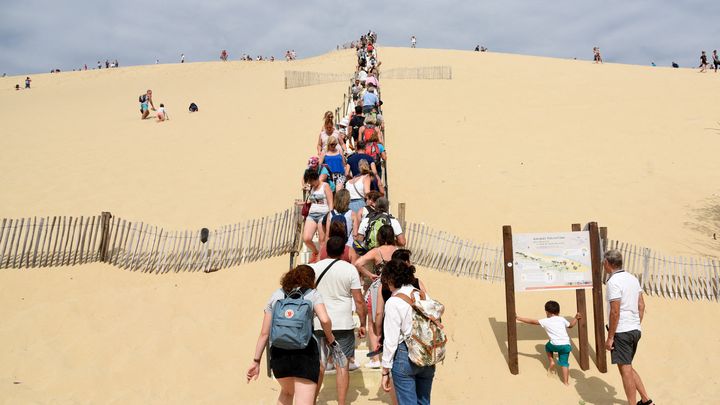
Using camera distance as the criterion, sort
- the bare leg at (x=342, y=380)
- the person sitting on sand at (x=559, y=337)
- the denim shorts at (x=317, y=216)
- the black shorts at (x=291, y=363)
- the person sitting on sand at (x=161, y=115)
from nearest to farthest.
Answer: the black shorts at (x=291, y=363), the bare leg at (x=342, y=380), the person sitting on sand at (x=559, y=337), the denim shorts at (x=317, y=216), the person sitting on sand at (x=161, y=115)

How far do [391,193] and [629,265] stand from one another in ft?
20.6

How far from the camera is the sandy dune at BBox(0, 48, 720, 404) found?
6.80 metres

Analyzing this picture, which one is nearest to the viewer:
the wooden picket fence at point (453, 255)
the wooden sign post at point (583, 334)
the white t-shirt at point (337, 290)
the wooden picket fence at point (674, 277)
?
the white t-shirt at point (337, 290)

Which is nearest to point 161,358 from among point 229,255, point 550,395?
point 229,255

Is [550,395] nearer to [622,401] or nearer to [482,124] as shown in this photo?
[622,401]

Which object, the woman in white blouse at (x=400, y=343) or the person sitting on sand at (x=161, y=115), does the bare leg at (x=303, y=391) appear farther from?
the person sitting on sand at (x=161, y=115)

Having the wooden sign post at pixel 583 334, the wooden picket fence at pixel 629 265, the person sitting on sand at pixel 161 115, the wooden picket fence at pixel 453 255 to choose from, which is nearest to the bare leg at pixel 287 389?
the wooden sign post at pixel 583 334

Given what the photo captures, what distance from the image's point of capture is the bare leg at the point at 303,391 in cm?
406

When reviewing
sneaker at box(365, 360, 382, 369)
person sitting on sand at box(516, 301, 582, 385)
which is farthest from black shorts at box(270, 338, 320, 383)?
person sitting on sand at box(516, 301, 582, 385)

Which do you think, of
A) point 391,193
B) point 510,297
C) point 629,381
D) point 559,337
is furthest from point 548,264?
point 391,193

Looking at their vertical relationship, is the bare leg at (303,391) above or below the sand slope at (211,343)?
above

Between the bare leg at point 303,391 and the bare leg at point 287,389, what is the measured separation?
0.23 ft

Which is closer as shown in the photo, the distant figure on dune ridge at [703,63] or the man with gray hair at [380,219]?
the man with gray hair at [380,219]

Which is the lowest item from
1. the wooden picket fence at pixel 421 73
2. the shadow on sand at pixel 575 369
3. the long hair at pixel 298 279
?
the shadow on sand at pixel 575 369
